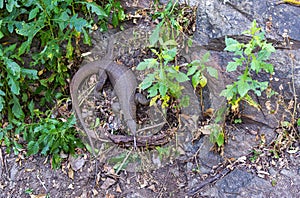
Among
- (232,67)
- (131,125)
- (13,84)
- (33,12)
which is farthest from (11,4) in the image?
(232,67)

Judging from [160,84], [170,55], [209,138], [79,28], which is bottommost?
[209,138]

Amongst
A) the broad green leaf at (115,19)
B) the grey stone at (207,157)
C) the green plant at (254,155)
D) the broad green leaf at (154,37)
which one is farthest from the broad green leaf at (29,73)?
the green plant at (254,155)

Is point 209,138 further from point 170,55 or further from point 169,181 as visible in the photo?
point 170,55

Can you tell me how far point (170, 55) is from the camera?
356 cm

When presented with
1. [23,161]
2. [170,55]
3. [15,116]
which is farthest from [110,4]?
[23,161]

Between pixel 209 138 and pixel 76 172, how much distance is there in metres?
1.38

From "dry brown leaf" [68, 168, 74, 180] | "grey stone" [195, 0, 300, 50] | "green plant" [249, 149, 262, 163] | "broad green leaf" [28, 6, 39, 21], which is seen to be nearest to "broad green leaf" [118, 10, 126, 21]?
"grey stone" [195, 0, 300, 50]

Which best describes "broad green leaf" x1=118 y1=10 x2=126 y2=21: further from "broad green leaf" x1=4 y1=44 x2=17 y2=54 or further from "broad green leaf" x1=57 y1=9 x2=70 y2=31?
"broad green leaf" x1=4 y1=44 x2=17 y2=54

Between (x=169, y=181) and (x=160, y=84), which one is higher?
(x=160, y=84)

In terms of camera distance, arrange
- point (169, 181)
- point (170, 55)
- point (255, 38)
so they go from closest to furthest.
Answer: point (255, 38), point (170, 55), point (169, 181)

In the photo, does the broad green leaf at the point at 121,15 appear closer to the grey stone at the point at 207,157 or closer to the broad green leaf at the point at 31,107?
the broad green leaf at the point at 31,107

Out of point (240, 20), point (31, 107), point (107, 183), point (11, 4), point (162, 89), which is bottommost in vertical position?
point (107, 183)

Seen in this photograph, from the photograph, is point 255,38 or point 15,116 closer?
point 255,38

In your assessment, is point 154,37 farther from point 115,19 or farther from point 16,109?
point 16,109
